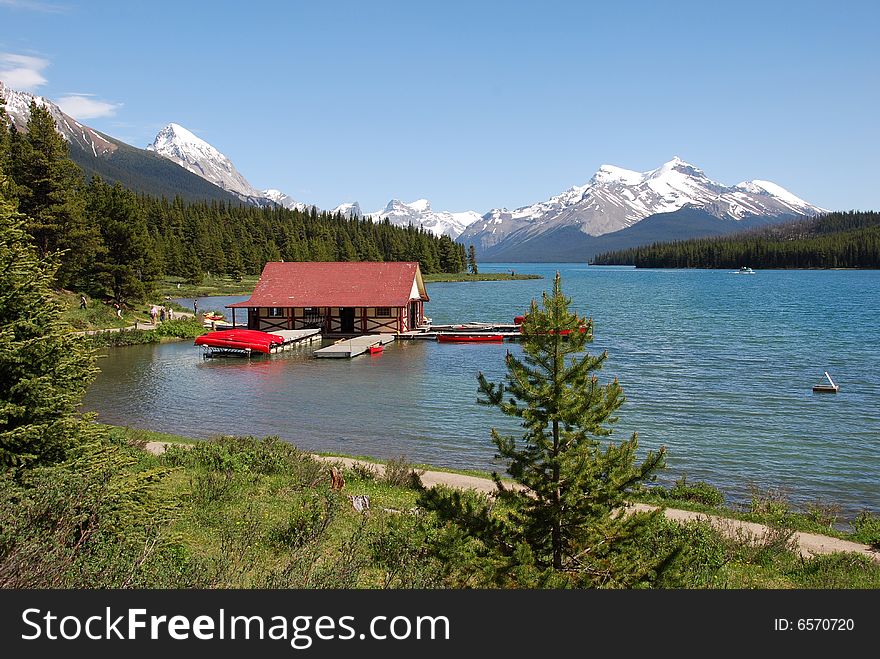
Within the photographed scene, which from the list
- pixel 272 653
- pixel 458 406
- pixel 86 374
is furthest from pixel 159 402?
pixel 272 653

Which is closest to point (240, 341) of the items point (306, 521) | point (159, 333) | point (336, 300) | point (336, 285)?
point (159, 333)

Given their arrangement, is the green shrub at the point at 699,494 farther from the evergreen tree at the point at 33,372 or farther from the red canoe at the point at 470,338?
the red canoe at the point at 470,338

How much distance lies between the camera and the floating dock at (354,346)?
45.9 m

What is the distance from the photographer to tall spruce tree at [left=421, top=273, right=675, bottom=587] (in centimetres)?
948

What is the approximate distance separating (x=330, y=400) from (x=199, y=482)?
50.3ft

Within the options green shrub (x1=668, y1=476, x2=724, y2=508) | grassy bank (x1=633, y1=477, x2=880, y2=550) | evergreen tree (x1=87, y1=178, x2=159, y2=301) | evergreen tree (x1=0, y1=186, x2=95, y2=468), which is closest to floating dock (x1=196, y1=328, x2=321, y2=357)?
evergreen tree (x1=87, y1=178, x2=159, y2=301)

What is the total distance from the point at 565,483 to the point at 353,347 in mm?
38915

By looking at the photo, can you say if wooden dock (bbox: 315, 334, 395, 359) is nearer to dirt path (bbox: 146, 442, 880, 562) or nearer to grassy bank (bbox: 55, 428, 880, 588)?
grassy bank (bbox: 55, 428, 880, 588)

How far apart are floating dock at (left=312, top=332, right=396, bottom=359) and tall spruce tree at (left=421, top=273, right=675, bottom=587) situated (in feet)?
119

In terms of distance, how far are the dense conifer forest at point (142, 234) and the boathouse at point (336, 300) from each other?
12889 millimetres

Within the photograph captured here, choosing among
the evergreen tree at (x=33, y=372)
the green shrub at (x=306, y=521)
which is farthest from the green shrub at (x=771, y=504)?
the evergreen tree at (x=33, y=372)

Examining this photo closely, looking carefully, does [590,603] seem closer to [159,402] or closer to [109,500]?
[109,500]

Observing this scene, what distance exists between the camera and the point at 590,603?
6.14 m

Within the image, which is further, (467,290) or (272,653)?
(467,290)
